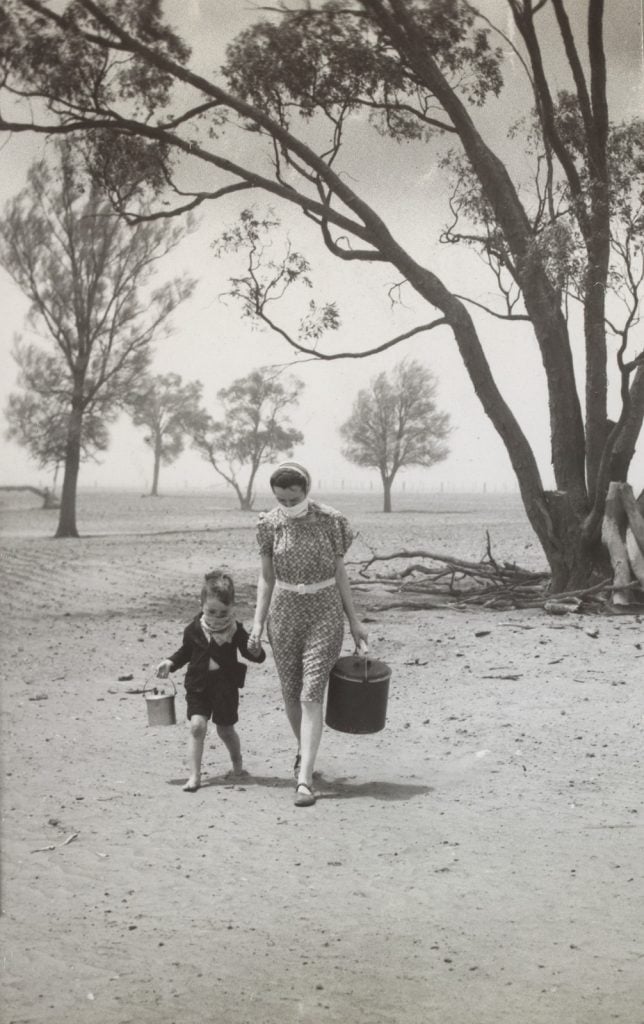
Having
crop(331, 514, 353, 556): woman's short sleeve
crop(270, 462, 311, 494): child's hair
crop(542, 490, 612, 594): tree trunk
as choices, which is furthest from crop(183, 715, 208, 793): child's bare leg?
crop(542, 490, 612, 594): tree trunk

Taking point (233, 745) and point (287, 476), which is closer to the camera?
point (287, 476)

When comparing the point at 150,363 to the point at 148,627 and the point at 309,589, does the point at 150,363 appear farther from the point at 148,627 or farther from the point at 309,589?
the point at 309,589

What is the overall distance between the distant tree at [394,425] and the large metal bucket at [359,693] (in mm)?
11999

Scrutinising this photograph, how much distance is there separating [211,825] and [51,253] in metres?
10.2

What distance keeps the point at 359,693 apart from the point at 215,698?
683 mm

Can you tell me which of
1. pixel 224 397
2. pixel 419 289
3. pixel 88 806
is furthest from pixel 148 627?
pixel 88 806

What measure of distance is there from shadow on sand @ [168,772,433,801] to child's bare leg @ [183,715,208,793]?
0.36ft

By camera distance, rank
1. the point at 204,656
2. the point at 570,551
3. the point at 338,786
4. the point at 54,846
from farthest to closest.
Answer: the point at 570,551
the point at 338,786
the point at 204,656
the point at 54,846

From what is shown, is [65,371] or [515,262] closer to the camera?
[515,262]

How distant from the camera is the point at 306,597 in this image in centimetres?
495

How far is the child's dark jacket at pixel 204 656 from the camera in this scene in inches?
197

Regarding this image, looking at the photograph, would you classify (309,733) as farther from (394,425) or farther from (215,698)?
(394,425)

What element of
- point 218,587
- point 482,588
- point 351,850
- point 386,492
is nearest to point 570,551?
point 482,588

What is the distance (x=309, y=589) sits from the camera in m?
4.92
